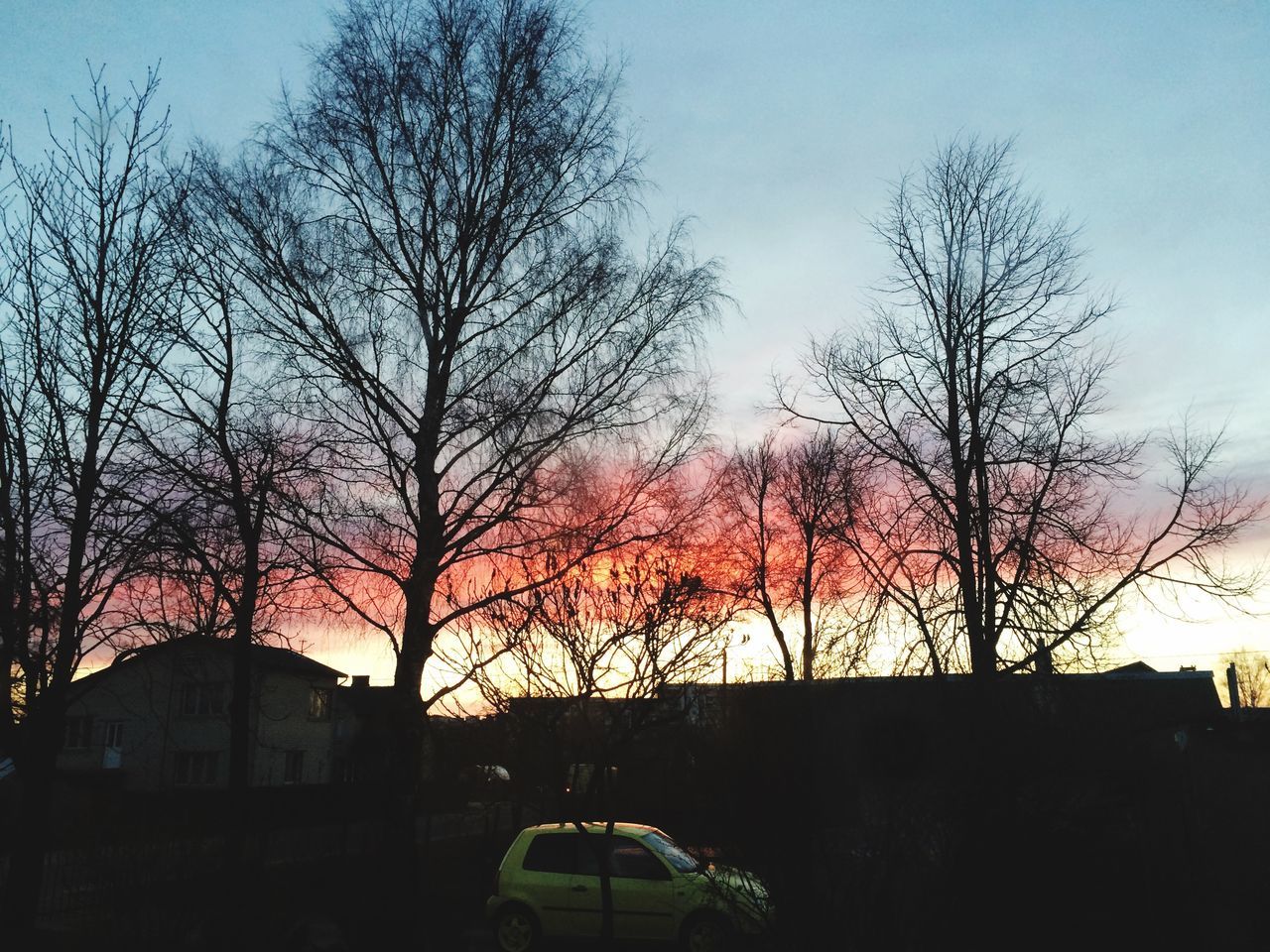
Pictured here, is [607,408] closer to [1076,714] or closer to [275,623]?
[275,623]

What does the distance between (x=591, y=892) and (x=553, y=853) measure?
0.78 meters

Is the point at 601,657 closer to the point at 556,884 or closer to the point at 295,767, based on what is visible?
the point at 556,884

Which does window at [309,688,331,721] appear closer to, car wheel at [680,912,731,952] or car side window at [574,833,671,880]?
car side window at [574,833,671,880]

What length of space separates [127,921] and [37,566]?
10.1 feet

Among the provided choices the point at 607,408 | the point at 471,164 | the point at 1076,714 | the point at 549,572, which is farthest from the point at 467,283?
the point at 1076,714

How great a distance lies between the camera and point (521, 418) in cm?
1373

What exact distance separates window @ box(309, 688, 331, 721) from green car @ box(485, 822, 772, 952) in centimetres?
3370

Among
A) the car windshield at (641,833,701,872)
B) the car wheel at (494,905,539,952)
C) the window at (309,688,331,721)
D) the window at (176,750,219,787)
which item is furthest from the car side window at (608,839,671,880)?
the window at (309,688,331,721)

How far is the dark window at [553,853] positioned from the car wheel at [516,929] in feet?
1.80

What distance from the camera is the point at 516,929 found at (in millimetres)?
12688

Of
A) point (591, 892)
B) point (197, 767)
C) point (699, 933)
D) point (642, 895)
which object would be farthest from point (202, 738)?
point (699, 933)

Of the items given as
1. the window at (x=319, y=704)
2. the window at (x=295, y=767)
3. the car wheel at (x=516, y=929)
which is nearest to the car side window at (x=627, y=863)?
the car wheel at (x=516, y=929)

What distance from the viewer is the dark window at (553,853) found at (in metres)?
12.9

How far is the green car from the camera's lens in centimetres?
1227
